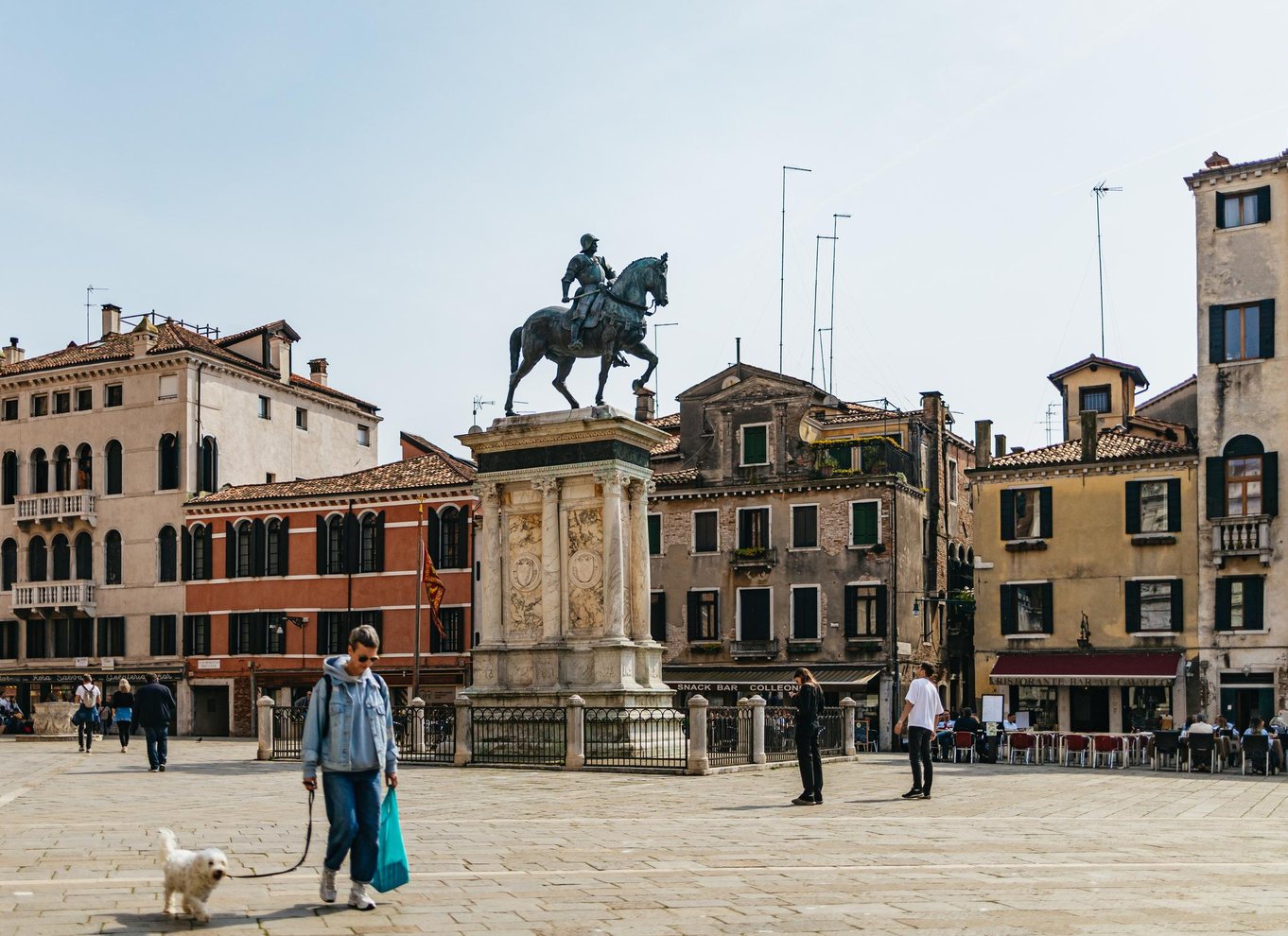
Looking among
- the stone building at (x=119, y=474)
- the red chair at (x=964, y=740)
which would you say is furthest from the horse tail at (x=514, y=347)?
the stone building at (x=119, y=474)

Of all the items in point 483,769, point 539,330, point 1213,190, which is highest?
point 1213,190

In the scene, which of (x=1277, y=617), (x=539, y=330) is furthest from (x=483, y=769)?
(x=1277, y=617)

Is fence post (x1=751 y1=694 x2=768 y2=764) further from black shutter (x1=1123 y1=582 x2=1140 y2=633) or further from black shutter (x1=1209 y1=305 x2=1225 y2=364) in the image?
black shutter (x1=1209 y1=305 x2=1225 y2=364)

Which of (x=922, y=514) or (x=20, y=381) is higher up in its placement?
(x=20, y=381)

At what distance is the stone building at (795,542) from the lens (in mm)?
47906

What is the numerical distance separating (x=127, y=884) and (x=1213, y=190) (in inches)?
1593

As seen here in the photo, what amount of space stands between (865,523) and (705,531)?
18.1ft

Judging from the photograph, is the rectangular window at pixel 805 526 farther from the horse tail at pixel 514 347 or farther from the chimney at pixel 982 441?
the horse tail at pixel 514 347

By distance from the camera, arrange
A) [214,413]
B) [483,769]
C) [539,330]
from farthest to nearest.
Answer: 1. [214,413]
2. [539,330]
3. [483,769]

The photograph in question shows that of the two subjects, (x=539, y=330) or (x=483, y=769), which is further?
(x=539, y=330)

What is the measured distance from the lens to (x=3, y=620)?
194ft

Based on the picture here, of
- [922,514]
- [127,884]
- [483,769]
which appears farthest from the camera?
[922,514]

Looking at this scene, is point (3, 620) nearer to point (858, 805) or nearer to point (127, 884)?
point (858, 805)

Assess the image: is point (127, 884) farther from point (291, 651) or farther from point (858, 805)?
point (291, 651)
